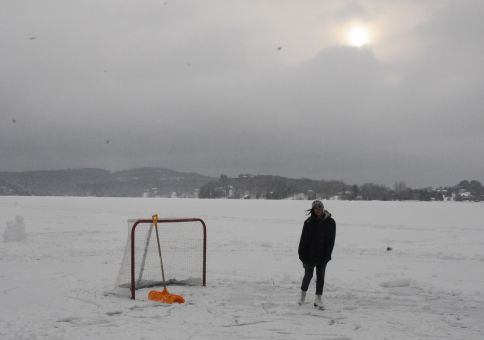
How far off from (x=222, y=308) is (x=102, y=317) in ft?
6.02

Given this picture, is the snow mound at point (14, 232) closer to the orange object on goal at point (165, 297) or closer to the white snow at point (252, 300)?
the white snow at point (252, 300)

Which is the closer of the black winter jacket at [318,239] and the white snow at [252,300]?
the white snow at [252,300]

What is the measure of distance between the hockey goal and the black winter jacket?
2.73 m

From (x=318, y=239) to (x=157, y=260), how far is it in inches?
158

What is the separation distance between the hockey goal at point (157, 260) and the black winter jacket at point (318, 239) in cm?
273

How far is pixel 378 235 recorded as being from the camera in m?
25.1

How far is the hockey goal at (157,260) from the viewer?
385 inches

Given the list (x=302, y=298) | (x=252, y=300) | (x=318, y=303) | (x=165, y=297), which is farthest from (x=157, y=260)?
(x=318, y=303)

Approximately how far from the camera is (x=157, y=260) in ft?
36.8

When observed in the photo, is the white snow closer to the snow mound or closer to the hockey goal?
the hockey goal

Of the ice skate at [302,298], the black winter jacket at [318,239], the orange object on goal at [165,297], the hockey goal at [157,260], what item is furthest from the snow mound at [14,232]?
the black winter jacket at [318,239]

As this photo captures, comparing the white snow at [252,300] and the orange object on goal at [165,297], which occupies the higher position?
the orange object on goal at [165,297]

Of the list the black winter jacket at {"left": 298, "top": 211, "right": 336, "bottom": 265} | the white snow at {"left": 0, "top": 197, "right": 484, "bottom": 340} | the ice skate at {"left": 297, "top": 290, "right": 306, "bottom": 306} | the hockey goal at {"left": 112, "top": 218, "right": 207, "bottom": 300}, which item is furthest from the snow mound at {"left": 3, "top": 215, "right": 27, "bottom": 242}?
the black winter jacket at {"left": 298, "top": 211, "right": 336, "bottom": 265}

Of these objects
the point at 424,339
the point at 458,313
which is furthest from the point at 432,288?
the point at 424,339
